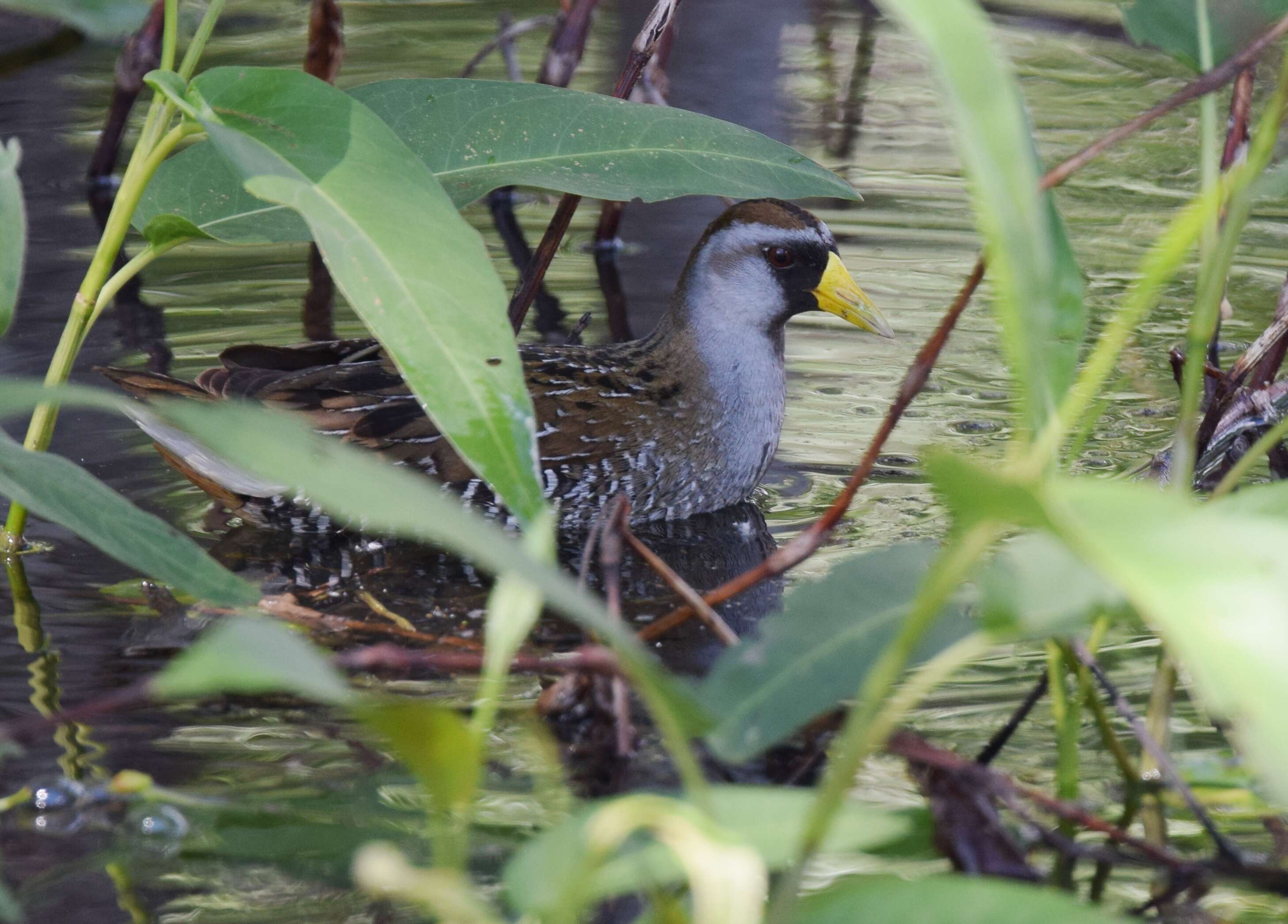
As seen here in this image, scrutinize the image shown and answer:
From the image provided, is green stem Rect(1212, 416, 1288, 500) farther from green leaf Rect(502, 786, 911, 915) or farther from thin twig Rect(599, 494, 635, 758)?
green leaf Rect(502, 786, 911, 915)

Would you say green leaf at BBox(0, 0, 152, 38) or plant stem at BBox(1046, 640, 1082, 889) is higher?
green leaf at BBox(0, 0, 152, 38)

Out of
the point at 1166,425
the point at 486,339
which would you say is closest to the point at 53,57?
Result: the point at 1166,425

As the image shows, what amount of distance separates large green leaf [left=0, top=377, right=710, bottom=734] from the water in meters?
0.30

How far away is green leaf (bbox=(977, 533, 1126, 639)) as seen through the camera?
4.09ft

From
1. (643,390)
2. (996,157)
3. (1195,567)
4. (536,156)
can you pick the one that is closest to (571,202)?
(536,156)

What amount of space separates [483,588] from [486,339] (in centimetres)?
141

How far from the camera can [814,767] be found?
218 cm

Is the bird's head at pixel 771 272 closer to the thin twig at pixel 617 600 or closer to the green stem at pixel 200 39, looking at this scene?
the green stem at pixel 200 39

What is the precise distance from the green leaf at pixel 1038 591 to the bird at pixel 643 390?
2373mm

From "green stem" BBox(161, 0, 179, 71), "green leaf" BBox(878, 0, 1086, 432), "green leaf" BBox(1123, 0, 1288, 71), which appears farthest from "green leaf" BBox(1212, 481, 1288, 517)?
"green stem" BBox(161, 0, 179, 71)

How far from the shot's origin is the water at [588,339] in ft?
6.71

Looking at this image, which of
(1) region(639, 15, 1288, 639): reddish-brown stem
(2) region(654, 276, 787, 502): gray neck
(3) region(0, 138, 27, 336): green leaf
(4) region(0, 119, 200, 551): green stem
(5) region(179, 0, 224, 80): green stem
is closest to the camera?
(1) region(639, 15, 1288, 639): reddish-brown stem

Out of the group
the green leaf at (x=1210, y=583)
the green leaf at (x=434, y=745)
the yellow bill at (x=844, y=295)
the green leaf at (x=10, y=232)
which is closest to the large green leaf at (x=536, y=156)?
the green leaf at (x=10, y=232)

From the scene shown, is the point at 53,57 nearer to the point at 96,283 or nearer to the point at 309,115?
the point at 96,283
